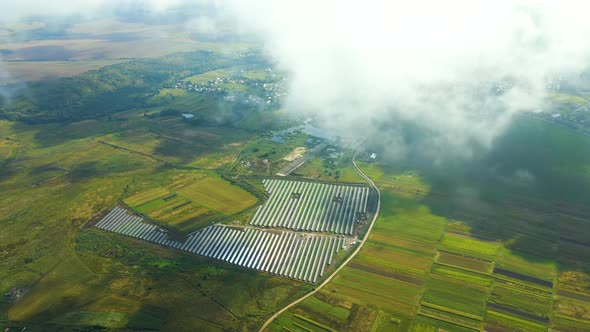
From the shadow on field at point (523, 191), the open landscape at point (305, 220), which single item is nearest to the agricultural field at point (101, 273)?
the open landscape at point (305, 220)

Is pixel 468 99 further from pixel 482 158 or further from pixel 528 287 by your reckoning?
pixel 528 287

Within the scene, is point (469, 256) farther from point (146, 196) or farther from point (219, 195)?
point (146, 196)

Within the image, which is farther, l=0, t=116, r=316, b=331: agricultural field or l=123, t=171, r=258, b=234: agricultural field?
l=123, t=171, r=258, b=234: agricultural field

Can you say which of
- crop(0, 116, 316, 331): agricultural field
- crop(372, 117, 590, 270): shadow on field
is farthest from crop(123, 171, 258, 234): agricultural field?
crop(372, 117, 590, 270): shadow on field

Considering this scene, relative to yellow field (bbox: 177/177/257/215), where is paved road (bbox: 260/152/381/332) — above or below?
above

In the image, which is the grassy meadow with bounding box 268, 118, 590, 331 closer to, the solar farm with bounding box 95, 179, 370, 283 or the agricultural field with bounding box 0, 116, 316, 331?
the solar farm with bounding box 95, 179, 370, 283

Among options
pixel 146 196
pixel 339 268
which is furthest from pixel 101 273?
pixel 339 268

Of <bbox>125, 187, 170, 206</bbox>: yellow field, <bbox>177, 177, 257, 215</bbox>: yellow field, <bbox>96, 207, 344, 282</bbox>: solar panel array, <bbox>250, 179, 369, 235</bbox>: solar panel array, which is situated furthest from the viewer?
<bbox>125, 187, 170, 206</bbox>: yellow field
